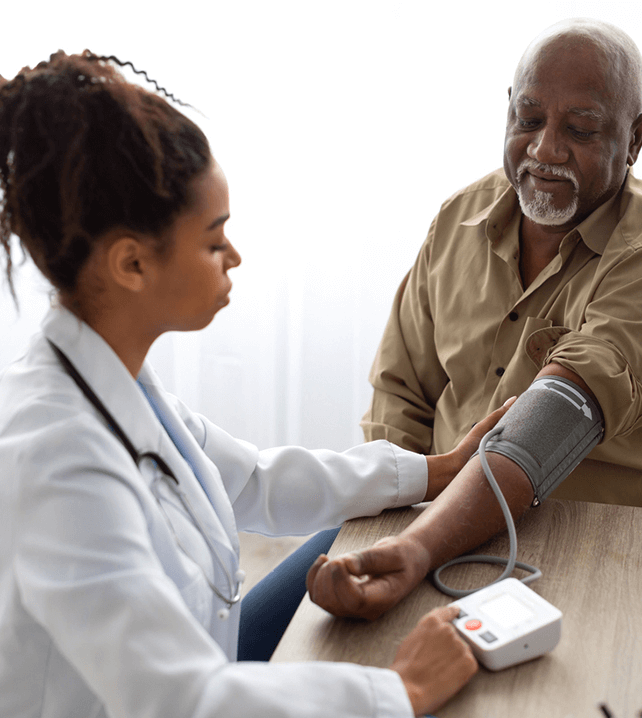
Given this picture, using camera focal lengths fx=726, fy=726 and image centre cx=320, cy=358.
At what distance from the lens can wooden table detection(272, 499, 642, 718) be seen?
69cm

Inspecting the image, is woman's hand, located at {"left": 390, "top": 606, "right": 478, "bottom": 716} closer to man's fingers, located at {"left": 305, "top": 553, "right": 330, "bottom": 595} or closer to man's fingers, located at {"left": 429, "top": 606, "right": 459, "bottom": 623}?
man's fingers, located at {"left": 429, "top": 606, "right": 459, "bottom": 623}

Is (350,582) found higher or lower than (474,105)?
lower

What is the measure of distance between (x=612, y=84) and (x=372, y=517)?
866 millimetres

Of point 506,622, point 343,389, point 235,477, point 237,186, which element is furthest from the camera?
point 343,389

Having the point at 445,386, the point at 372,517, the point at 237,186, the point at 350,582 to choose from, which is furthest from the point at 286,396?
the point at 350,582

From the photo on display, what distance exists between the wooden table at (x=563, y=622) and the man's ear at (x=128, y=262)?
1.36ft

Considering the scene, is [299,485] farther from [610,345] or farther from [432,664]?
[610,345]

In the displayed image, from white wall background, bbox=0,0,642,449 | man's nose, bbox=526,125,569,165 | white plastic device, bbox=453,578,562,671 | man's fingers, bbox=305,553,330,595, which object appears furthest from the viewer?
white wall background, bbox=0,0,642,449

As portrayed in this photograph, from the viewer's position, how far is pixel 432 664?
0.70 meters

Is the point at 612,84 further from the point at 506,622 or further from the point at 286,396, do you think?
the point at 286,396

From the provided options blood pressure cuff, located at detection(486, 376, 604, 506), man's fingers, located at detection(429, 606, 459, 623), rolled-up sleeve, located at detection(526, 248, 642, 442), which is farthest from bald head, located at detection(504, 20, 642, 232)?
man's fingers, located at detection(429, 606, 459, 623)

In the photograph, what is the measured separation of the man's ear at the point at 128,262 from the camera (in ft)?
2.43

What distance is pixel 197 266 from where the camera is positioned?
2.61ft

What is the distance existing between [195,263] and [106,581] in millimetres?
346
